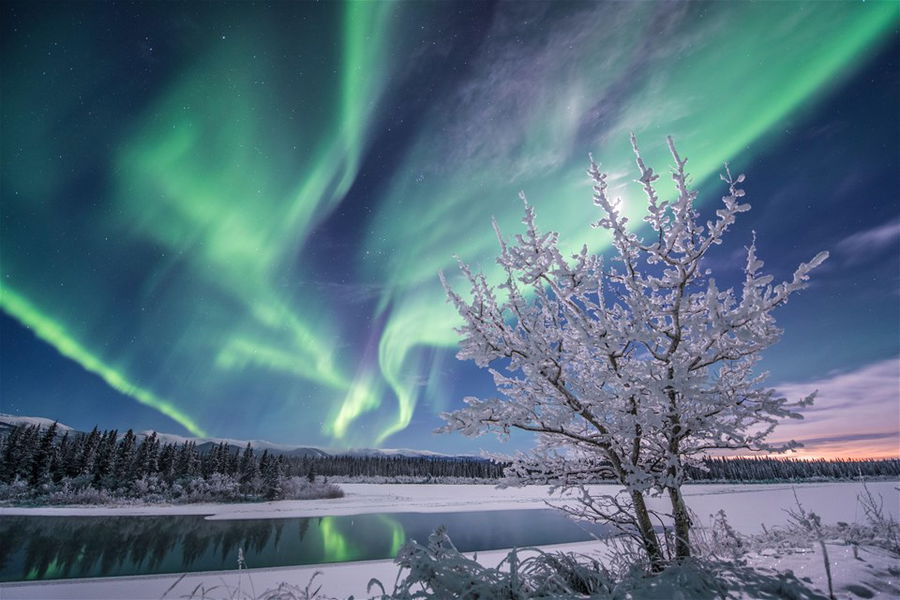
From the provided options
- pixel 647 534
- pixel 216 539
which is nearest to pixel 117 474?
pixel 216 539

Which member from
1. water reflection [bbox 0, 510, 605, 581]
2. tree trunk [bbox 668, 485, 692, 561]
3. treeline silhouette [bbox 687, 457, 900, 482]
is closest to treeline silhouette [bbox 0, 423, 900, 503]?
water reflection [bbox 0, 510, 605, 581]

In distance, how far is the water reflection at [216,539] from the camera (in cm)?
1795

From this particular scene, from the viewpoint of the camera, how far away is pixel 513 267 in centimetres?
548

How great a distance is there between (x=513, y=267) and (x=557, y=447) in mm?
2916

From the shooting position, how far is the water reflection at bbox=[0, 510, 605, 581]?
58.9 ft

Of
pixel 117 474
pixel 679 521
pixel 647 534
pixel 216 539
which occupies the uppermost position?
pixel 117 474

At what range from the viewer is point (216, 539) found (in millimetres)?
24703

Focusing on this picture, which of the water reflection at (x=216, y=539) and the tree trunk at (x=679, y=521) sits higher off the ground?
the tree trunk at (x=679, y=521)

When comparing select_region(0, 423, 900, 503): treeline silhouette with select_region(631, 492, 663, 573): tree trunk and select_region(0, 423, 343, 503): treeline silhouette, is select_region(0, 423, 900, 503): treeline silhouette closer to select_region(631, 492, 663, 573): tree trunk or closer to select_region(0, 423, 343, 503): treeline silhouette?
select_region(0, 423, 343, 503): treeline silhouette

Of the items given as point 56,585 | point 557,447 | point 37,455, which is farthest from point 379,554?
point 37,455

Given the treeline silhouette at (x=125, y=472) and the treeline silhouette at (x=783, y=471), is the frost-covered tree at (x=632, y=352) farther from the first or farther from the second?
the treeline silhouette at (x=783, y=471)

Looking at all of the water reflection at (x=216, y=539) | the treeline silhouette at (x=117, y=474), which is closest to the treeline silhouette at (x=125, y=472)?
the treeline silhouette at (x=117, y=474)

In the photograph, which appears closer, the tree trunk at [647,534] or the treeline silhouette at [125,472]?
the tree trunk at [647,534]

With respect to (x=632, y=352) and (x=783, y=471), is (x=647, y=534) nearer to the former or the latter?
(x=632, y=352)
